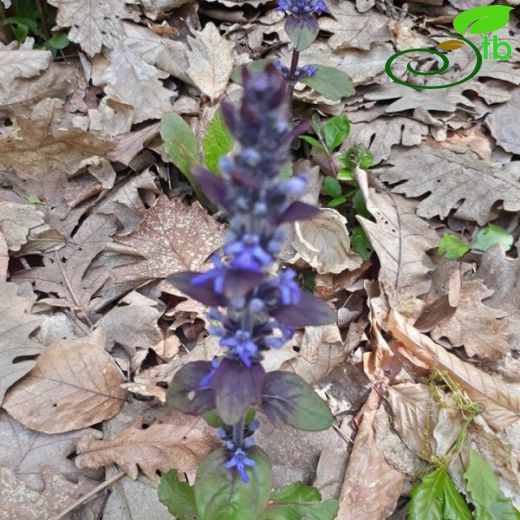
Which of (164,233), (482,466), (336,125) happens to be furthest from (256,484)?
(336,125)

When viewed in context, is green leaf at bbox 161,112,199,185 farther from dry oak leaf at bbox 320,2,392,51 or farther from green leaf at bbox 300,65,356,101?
dry oak leaf at bbox 320,2,392,51

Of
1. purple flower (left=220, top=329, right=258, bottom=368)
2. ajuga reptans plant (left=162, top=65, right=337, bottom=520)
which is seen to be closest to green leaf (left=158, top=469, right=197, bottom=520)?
ajuga reptans plant (left=162, top=65, right=337, bottom=520)

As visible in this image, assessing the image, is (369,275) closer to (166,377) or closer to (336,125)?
(336,125)

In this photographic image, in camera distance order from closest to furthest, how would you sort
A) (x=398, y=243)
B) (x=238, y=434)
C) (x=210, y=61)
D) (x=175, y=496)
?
1. (x=238, y=434)
2. (x=175, y=496)
3. (x=398, y=243)
4. (x=210, y=61)

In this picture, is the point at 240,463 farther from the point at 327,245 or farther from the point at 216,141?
the point at 216,141

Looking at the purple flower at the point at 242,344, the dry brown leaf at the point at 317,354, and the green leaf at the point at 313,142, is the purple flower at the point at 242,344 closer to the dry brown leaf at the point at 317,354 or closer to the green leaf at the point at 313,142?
the dry brown leaf at the point at 317,354

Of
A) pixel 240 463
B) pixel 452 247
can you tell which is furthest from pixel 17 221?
pixel 452 247

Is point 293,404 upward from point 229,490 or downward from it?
upward
